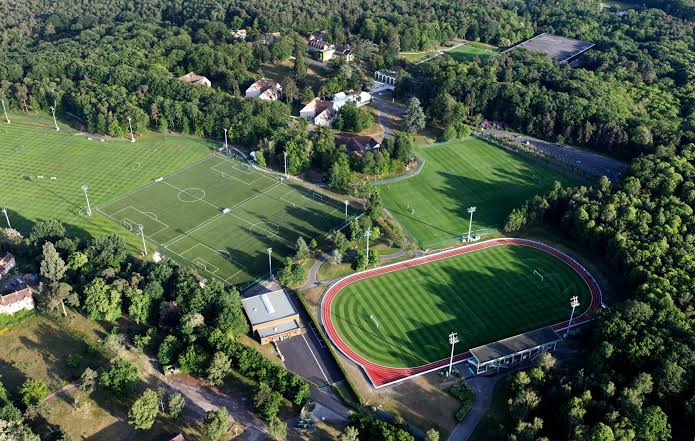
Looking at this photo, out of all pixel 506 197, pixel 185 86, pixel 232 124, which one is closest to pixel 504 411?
pixel 506 197

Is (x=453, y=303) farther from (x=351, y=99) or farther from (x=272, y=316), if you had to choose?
(x=351, y=99)

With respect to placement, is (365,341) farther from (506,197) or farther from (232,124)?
(232,124)

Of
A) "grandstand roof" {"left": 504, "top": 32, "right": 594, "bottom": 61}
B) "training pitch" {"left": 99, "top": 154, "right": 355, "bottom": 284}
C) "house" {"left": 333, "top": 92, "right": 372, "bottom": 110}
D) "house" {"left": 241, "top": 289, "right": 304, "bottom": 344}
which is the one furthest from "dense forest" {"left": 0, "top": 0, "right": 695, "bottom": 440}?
"training pitch" {"left": 99, "top": 154, "right": 355, "bottom": 284}

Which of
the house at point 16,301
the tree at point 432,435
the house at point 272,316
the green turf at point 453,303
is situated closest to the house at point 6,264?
the house at point 16,301

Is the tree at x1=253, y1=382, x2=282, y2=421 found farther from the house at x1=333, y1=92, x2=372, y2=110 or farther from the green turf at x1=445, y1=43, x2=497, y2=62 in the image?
the green turf at x1=445, y1=43, x2=497, y2=62

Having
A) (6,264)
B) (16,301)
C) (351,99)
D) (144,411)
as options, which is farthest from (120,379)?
(351,99)

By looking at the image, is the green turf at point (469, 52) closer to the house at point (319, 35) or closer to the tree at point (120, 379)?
the house at point (319, 35)
